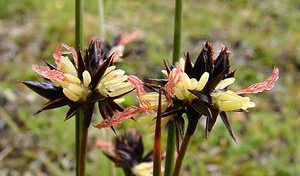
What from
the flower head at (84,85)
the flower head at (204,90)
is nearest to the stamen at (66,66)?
the flower head at (84,85)

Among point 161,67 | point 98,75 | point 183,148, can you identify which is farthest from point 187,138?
point 161,67

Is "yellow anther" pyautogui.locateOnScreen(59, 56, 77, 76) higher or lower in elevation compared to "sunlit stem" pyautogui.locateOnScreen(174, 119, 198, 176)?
higher

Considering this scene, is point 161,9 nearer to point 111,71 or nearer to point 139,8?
point 139,8

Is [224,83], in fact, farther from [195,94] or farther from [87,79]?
[87,79]

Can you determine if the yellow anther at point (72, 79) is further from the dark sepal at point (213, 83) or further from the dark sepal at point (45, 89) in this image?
the dark sepal at point (213, 83)

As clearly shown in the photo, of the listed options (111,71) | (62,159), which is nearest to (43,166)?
(62,159)

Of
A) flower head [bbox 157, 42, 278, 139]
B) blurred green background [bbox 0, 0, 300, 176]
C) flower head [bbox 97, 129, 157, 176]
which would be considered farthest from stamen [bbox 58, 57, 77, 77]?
blurred green background [bbox 0, 0, 300, 176]

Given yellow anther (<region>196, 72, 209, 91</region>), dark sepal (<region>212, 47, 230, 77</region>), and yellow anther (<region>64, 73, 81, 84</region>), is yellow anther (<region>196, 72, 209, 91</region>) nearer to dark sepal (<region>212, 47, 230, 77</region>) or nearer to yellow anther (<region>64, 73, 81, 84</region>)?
A: dark sepal (<region>212, 47, 230, 77</region>)
